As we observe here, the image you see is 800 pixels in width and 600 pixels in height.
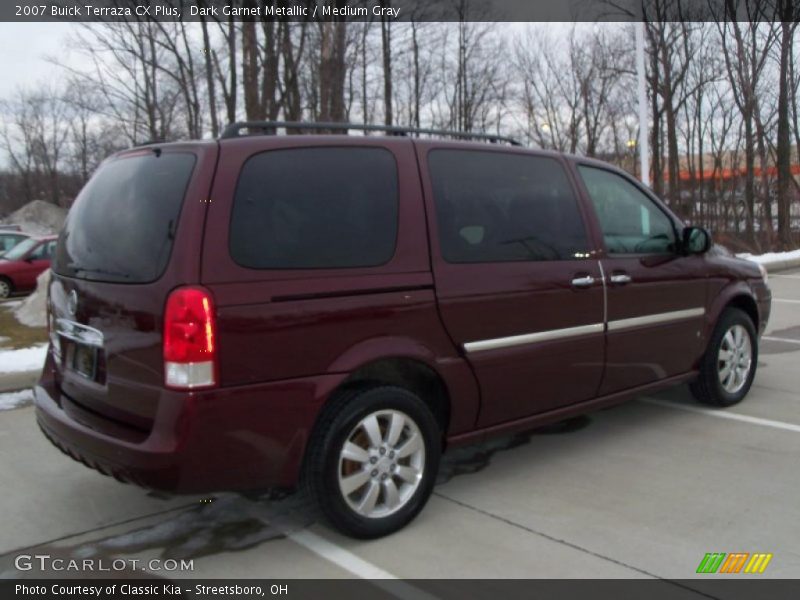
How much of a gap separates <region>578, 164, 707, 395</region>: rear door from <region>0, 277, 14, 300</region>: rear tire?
592 inches

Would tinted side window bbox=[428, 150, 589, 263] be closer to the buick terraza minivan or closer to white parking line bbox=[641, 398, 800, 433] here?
the buick terraza minivan

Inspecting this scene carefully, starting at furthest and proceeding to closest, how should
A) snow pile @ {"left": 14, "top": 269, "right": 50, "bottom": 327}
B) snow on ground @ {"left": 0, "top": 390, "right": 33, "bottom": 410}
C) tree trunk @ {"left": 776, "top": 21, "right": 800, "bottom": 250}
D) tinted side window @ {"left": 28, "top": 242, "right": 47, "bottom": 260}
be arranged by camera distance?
tree trunk @ {"left": 776, "top": 21, "right": 800, "bottom": 250}
tinted side window @ {"left": 28, "top": 242, "right": 47, "bottom": 260}
snow pile @ {"left": 14, "top": 269, "right": 50, "bottom": 327}
snow on ground @ {"left": 0, "top": 390, "right": 33, "bottom": 410}

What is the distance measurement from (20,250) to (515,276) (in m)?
15.8

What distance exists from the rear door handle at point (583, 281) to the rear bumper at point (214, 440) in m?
1.69

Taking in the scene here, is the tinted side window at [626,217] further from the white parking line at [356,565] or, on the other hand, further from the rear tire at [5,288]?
the rear tire at [5,288]

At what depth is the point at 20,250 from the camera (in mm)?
16828

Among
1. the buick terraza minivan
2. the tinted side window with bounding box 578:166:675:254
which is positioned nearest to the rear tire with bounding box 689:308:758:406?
the tinted side window with bounding box 578:166:675:254

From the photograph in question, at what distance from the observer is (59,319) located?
371cm

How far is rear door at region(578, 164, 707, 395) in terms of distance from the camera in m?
4.59

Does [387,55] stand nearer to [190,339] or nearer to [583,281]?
[583,281]

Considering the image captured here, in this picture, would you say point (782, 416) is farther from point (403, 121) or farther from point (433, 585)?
point (403, 121)

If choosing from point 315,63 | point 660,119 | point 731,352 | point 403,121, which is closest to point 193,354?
point 731,352

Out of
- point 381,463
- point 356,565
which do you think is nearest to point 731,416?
point 381,463

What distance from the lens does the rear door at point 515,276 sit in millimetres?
3805
